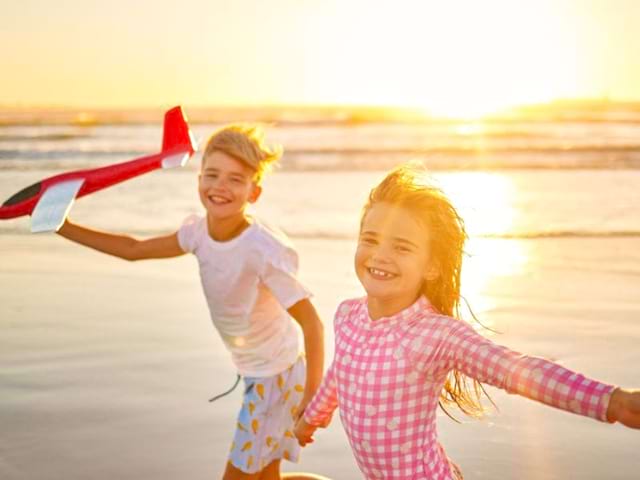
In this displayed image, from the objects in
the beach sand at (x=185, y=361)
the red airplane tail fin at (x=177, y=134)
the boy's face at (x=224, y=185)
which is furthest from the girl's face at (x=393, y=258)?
the red airplane tail fin at (x=177, y=134)

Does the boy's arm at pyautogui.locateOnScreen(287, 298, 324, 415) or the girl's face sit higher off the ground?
the girl's face


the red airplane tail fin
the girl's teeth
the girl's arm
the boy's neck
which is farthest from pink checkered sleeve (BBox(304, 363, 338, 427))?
the red airplane tail fin

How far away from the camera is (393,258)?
8.56ft

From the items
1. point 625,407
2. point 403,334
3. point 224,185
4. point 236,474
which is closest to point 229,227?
point 224,185

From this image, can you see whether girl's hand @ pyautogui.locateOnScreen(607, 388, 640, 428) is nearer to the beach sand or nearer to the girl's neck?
the girl's neck

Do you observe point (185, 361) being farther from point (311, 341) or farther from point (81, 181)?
point (311, 341)

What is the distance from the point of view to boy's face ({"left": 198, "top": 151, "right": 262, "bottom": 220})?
3.78 metres

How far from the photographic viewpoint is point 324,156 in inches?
833

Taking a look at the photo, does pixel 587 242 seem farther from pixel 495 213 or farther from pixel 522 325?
pixel 522 325

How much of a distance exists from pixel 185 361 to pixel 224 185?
2.36 meters

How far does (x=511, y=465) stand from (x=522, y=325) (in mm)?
2461

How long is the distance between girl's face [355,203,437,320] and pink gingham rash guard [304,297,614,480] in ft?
0.19

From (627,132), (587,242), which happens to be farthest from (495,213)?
(627,132)

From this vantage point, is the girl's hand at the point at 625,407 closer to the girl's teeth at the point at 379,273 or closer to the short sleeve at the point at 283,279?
the girl's teeth at the point at 379,273
